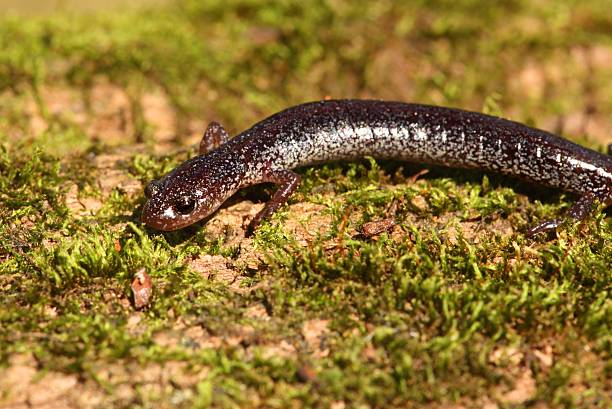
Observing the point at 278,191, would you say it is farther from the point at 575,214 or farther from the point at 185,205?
the point at 575,214

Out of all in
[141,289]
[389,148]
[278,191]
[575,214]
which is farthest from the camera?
[389,148]

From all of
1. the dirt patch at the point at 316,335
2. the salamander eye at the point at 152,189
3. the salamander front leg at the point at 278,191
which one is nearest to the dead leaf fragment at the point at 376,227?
the salamander front leg at the point at 278,191

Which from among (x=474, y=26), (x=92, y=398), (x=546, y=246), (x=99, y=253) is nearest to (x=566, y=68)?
(x=474, y=26)

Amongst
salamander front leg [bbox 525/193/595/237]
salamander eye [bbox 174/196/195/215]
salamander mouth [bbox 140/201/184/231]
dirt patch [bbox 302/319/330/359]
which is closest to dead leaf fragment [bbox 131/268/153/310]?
salamander mouth [bbox 140/201/184/231]

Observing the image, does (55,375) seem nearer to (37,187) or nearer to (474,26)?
(37,187)

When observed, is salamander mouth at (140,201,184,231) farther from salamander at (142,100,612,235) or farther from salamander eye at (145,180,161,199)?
salamander at (142,100,612,235)

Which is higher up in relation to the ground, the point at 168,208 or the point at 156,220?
the point at 168,208

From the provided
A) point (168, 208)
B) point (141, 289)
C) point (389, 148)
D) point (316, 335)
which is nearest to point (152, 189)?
point (168, 208)
